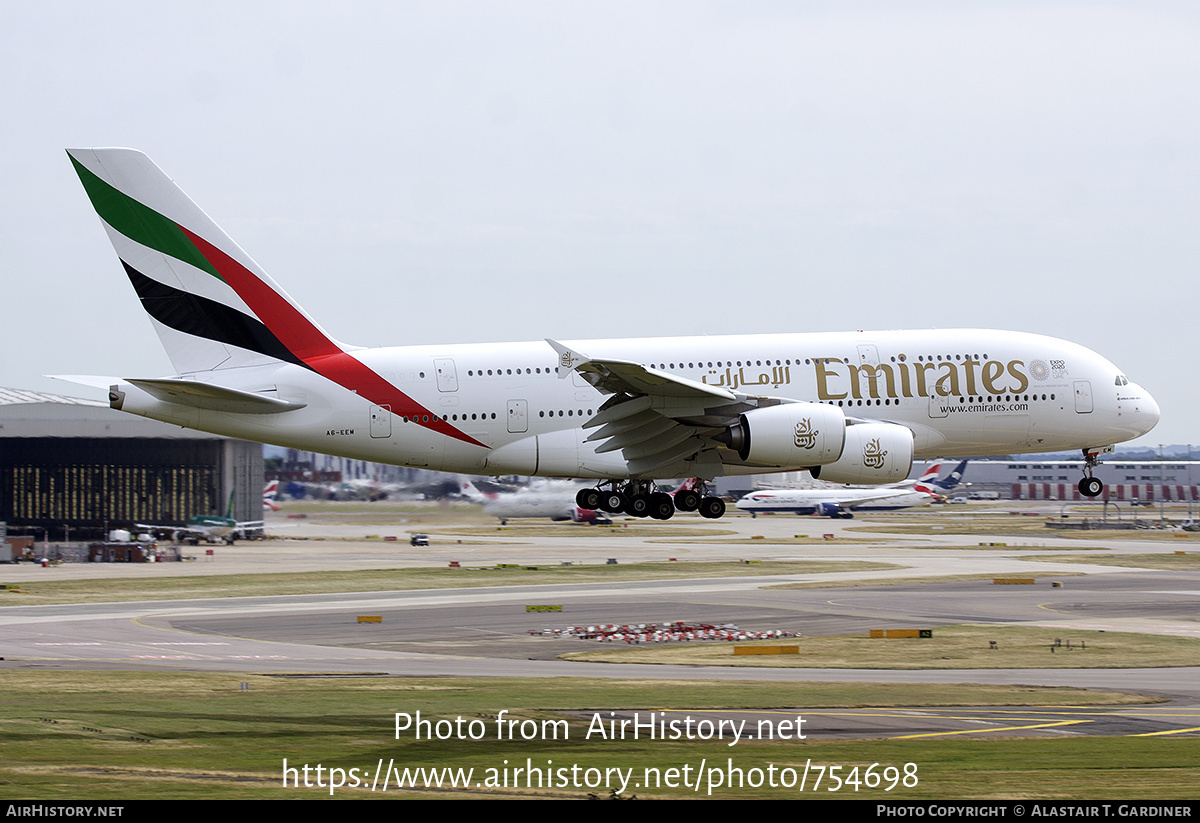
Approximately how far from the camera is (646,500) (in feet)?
140

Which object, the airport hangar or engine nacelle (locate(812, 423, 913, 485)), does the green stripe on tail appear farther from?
→ the airport hangar

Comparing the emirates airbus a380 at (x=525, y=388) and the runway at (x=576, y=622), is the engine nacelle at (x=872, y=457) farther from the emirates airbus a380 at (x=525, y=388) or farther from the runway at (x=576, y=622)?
the runway at (x=576, y=622)

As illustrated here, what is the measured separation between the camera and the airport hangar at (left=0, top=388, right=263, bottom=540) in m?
99.5

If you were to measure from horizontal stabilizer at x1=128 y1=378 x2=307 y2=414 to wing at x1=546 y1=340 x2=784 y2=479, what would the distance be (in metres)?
8.68

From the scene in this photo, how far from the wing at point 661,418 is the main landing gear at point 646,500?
166 centimetres

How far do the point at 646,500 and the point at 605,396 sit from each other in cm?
384

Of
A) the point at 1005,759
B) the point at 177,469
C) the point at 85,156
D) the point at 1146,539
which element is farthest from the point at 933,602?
the point at 177,469

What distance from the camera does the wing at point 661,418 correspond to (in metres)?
37.6

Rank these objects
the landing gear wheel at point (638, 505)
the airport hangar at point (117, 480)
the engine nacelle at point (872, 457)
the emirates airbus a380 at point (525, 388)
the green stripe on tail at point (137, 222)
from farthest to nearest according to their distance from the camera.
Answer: the airport hangar at point (117, 480) → the landing gear wheel at point (638, 505) → the green stripe on tail at point (137, 222) → the emirates airbus a380 at point (525, 388) → the engine nacelle at point (872, 457)

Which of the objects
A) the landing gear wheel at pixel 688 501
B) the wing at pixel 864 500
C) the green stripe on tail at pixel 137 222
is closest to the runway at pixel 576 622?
the landing gear wheel at pixel 688 501

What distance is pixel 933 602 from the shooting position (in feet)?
174

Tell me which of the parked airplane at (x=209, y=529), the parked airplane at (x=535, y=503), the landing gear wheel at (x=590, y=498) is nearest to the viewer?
the landing gear wheel at (x=590, y=498)

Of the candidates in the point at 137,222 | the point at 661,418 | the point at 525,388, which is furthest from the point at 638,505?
the point at 137,222
